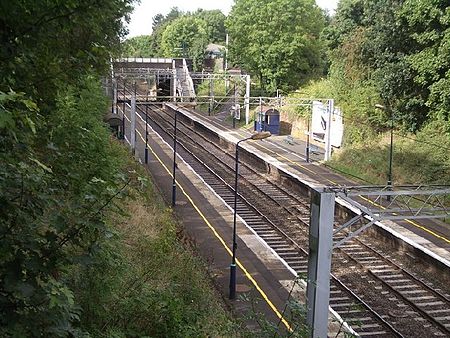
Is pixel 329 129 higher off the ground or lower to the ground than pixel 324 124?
higher

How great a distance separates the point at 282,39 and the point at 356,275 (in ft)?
132

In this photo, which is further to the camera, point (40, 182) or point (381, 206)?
point (381, 206)

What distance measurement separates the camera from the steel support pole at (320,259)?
14117 mm

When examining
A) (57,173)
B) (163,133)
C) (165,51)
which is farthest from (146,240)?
(165,51)

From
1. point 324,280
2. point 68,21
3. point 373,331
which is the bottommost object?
point 373,331

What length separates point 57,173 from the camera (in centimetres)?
541

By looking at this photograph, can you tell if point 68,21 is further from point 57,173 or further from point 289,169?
point 289,169

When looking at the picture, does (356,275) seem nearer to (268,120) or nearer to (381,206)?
(381,206)

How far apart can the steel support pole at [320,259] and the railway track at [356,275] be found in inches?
21.9

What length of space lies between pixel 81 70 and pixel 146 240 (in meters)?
11.9

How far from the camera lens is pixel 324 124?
42938 millimetres

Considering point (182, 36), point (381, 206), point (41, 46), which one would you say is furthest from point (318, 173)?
point (182, 36)

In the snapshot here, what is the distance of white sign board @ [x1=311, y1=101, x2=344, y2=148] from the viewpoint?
40969mm

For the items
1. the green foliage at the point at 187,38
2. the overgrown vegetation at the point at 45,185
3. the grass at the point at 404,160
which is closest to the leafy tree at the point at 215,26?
the green foliage at the point at 187,38
